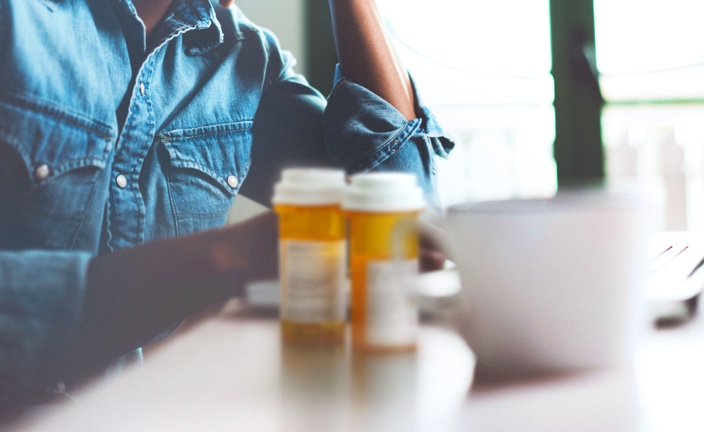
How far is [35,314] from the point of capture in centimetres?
76

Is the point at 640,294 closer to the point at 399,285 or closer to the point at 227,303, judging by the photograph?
the point at 399,285

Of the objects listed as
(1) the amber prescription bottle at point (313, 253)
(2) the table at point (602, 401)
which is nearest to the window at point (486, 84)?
(1) the amber prescription bottle at point (313, 253)

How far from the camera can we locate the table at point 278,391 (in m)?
0.40

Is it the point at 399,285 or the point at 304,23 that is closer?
the point at 399,285

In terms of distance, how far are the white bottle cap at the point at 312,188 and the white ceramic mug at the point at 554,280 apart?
4.8 inches

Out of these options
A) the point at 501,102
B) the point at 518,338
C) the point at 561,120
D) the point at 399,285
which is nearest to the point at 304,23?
the point at 501,102

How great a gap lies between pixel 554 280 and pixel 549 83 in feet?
2.19

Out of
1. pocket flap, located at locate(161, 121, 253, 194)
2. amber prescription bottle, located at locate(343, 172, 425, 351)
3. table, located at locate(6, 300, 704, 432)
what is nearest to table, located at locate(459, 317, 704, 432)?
table, located at locate(6, 300, 704, 432)

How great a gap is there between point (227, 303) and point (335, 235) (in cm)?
22

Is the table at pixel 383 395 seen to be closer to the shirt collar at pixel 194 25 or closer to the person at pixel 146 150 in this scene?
the person at pixel 146 150

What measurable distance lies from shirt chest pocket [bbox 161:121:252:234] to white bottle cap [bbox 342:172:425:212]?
42cm

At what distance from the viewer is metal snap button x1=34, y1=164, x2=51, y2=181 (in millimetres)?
785

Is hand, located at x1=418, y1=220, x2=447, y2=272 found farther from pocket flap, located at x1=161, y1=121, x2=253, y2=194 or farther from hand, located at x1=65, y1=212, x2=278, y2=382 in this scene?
pocket flap, located at x1=161, y1=121, x2=253, y2=194

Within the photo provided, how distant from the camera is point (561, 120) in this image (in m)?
1.03
